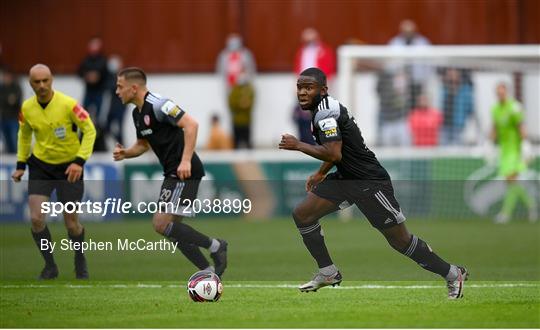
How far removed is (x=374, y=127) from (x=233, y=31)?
498 centimetres

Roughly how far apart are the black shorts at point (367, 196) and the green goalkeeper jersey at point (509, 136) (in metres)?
11.5

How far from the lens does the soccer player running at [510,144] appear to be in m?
23.4

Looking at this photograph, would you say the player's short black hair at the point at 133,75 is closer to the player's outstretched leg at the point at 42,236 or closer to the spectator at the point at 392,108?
the player's outstretched leg at the point at 42,236

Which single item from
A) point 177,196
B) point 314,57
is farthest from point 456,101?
point 177,196

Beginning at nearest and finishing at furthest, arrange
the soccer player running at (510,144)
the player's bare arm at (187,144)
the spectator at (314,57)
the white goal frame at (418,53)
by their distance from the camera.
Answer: the player's bare arm at (187,144) → the soccer player running at (510,144) → the white goal frame at (418,53) → the spectator at (314,57)

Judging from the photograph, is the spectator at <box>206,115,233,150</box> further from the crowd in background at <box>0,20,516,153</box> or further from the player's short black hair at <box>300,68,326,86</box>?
the player's short black hair at <box>300,68,326,86</box>

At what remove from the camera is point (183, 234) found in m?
13.3

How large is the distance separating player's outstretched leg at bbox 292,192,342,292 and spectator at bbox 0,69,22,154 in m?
15.7

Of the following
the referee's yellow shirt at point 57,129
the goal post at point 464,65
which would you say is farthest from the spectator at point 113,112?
the referee's yellow shirt at point 57,129

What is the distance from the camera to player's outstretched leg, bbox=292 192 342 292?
1234 centimetres

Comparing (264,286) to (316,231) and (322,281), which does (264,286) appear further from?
(316,231)

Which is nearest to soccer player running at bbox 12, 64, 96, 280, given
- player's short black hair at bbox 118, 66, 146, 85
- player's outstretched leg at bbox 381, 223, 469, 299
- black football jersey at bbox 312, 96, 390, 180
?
player's short black hair at bbox 118, 66, 146, 85

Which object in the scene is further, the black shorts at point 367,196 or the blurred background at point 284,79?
the blurred background at point 284,79

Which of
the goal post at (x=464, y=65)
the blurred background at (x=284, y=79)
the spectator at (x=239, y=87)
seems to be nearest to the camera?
the goal post at (x=464, y=65)
